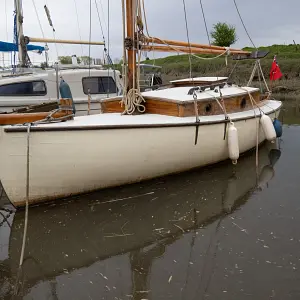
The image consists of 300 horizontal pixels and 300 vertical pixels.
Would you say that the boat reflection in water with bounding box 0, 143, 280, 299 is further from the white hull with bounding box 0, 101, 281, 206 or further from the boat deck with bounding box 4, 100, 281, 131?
the boat deck with bounding box 4, 100, 281, 131

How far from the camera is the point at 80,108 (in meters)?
11.9

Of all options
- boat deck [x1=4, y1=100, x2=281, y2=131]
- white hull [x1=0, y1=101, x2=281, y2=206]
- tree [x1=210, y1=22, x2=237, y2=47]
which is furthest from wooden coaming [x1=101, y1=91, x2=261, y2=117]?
tree [x1=210, y1=22, x2=237, y2=47]

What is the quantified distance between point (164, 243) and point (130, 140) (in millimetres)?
2005

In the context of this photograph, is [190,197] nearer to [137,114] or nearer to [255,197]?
[255,197]

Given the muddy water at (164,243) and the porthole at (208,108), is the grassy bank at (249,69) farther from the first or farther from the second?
the muddy water at (164,243)

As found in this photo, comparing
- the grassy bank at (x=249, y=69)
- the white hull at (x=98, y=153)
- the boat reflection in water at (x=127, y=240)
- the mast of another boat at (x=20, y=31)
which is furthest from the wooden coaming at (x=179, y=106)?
the grassy bank at (x=249, y=69)

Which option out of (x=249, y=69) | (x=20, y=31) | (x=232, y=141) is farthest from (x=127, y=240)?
(x=249, y=69)

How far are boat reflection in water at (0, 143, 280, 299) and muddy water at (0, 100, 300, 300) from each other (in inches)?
0.5

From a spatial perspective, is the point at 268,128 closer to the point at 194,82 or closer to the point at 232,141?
the point at 232,141

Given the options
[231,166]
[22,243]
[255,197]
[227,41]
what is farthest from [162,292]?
[227,41]

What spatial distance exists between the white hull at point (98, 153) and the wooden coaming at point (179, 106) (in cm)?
28

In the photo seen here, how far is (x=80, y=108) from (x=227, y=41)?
36569 millimetres

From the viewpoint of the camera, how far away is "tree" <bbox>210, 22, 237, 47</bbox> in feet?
146

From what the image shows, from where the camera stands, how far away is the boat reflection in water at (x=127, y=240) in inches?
151
